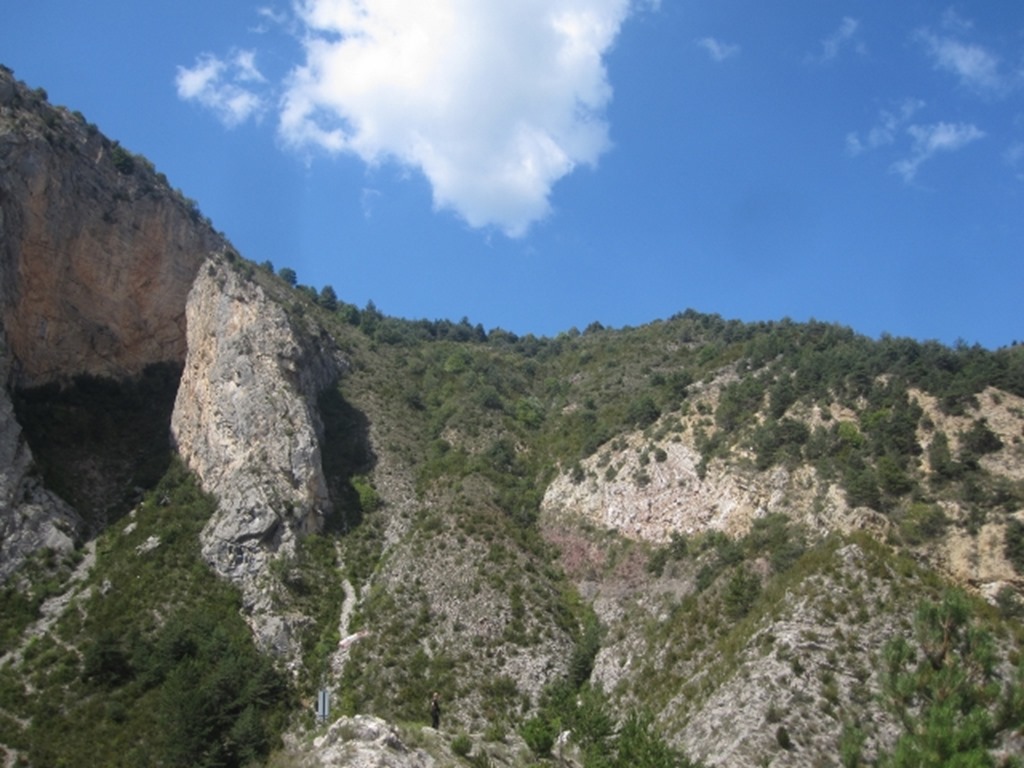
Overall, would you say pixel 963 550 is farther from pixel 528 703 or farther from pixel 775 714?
pixel 528 703

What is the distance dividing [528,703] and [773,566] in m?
13.0

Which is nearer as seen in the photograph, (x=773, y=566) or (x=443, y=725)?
(x=443, y=725)

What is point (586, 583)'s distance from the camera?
2010 inches

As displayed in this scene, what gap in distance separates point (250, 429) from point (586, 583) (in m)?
22.5

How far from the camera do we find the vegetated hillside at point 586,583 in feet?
102

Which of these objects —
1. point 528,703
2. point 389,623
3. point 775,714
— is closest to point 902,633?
point 775,714

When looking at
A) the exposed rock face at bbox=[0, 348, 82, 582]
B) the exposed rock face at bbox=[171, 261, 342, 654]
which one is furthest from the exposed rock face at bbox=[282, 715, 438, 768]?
the exposed rock face at bbox=[0, 348, 82, 582]

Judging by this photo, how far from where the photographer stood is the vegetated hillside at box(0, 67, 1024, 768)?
102ft

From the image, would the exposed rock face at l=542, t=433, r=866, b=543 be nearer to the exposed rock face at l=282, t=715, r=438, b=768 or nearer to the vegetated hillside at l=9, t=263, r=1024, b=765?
the vegetated hillside at l=9, t=263, r=1024, b=765

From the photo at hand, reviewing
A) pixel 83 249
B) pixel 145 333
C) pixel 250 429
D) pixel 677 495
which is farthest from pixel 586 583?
pixel 83 249

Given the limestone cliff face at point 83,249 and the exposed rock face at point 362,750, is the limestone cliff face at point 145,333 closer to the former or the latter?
the limestone cliff face at point 83,249

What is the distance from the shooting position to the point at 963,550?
40875mm

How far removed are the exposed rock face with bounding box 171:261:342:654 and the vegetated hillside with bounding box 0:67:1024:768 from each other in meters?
1.03

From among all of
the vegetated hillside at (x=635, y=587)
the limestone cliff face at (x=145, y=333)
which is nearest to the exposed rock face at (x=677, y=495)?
the vegetated hillside at (x=635, y=587)
